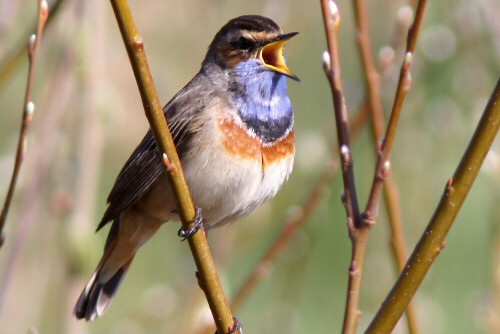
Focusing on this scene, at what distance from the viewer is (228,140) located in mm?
3557

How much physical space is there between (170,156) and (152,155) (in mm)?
1448

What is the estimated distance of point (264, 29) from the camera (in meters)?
3.68

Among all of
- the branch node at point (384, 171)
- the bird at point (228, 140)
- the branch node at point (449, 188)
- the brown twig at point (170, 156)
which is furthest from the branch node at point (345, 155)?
the bird at point (228, 140)

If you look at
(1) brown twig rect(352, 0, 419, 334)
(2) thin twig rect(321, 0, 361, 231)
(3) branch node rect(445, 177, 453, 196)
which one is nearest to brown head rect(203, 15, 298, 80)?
(1) brown twig rect(352, 0, 419, 334)

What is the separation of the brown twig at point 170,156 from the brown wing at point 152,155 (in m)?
1.14

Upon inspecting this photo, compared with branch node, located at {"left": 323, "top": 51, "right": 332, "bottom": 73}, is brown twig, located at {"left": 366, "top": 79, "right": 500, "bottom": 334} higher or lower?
lower

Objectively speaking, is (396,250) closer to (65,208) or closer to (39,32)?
(39,32)

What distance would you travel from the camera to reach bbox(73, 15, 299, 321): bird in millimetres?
3562

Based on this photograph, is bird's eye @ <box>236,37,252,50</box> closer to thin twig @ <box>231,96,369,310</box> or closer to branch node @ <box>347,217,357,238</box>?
thin twig @ <box>231,96,369,310</box>

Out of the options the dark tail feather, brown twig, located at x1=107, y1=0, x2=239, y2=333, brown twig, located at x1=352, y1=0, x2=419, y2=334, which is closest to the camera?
brown twig, located at x1=107, y1=0, x2=239, y2=333

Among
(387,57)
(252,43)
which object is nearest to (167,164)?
(387,57)

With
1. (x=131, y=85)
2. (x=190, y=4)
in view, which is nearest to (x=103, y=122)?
(x=190, y=4)

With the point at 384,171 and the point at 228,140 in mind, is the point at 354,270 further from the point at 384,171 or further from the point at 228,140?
the point at 228,140

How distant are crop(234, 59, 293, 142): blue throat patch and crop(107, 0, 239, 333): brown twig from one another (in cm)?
118
